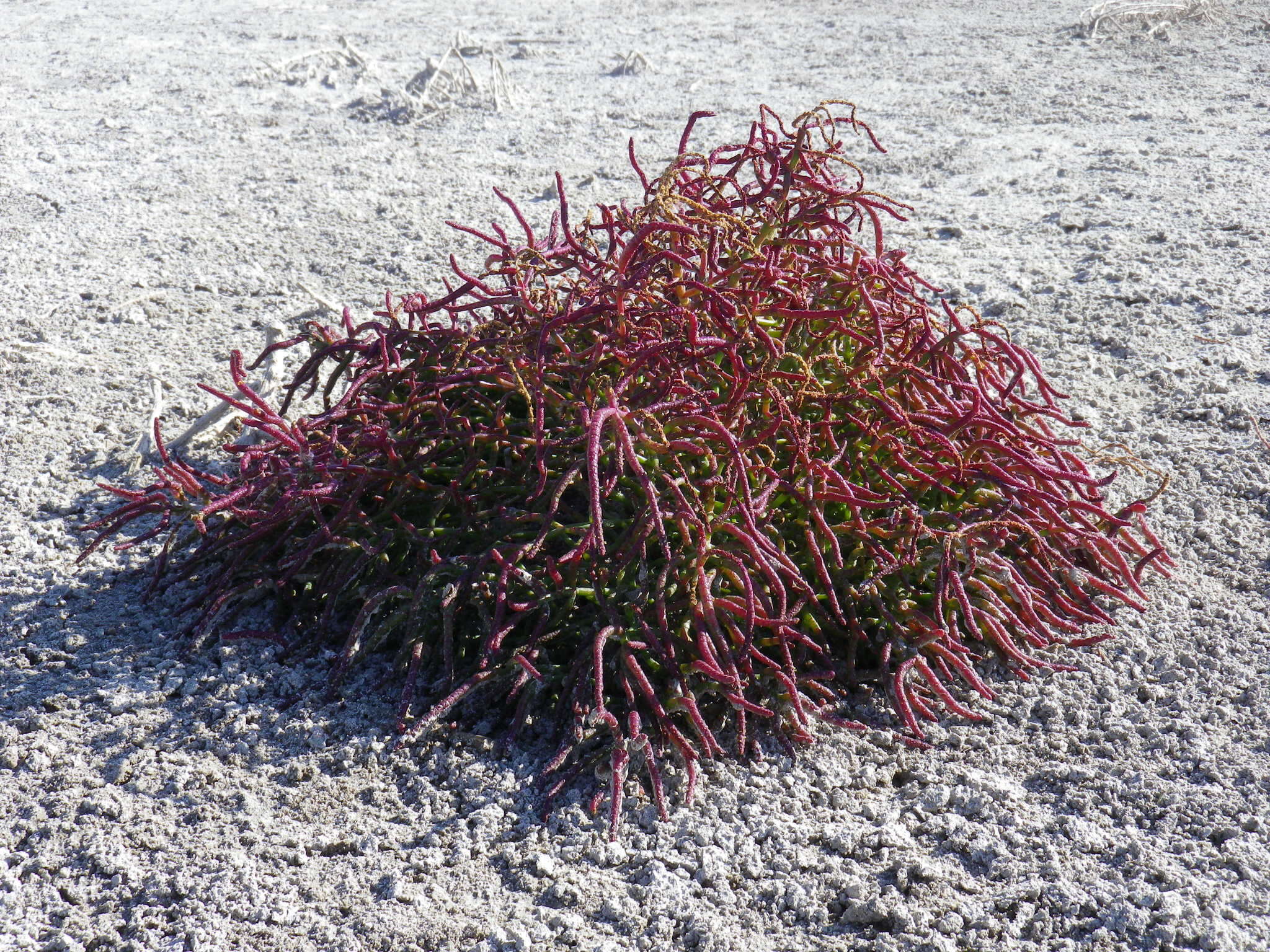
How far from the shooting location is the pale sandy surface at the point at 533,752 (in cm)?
174

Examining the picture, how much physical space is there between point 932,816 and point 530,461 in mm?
936

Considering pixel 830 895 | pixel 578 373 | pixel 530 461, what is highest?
pixel 578 373

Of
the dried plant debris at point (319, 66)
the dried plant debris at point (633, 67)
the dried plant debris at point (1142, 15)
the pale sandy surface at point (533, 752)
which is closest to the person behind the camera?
the pale sandy surface at point (533, 752)

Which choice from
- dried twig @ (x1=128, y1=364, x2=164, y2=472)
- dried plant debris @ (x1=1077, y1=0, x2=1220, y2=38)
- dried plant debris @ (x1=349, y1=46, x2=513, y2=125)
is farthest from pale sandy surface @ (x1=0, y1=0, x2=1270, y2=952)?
dried plant debris @ (x1=1077, y1=0, x2=1220, y2=38)

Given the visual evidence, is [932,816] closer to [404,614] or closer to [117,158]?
[404,614]

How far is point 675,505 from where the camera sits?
196 centimetres

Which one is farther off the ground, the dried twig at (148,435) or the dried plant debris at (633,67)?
the dried plant debris at (633,67)

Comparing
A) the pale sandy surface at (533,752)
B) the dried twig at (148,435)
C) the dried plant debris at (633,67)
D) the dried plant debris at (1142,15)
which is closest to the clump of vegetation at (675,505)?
the pale sandy surface at (533,752)

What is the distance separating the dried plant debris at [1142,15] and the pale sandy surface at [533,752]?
41 centimetres

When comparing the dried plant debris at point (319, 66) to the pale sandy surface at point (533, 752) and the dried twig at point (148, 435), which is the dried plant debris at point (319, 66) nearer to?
the pale sandy surface at point (533, 752)

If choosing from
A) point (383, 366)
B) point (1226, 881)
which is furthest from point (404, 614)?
point (1226, 881)

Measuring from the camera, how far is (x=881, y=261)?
2391 millimetres

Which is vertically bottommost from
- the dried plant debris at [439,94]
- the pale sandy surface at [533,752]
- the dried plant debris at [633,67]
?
the pale sandy surface at [533,752]

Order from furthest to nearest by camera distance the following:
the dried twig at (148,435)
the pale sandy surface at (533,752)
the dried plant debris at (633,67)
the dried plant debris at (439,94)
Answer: the dried plant debris at (633,67) < the dried plant debris at (439,94) < the dried twig at (148,435) < the pale sandy surface at (533,752)
